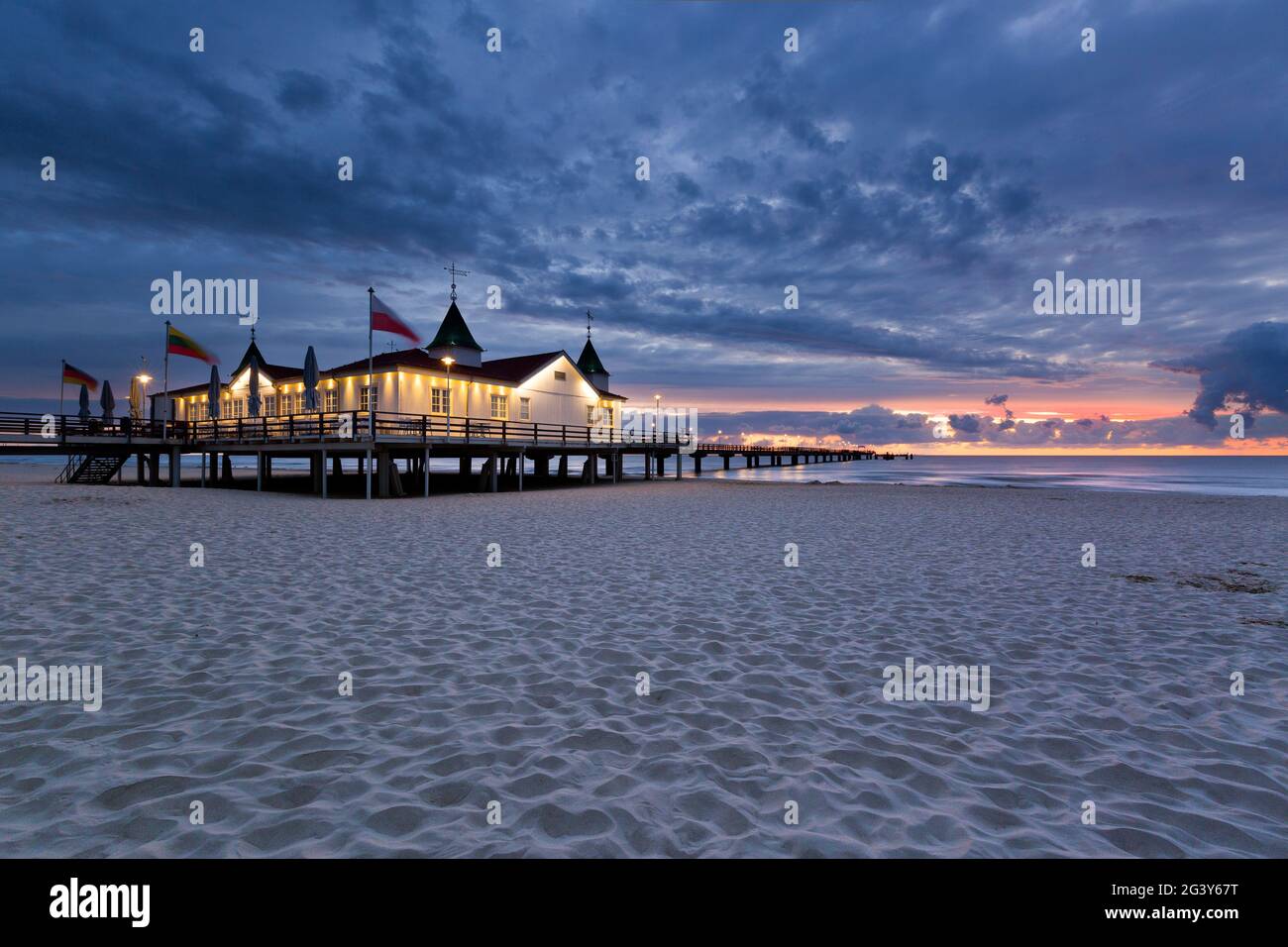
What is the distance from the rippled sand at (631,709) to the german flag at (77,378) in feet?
90.7

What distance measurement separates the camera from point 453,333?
3966 cm

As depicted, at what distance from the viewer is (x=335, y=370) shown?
35406 mm

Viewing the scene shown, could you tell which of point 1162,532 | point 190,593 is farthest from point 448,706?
point 1162,532

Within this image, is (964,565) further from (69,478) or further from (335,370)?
(69,478)

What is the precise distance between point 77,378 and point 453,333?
19.2 m

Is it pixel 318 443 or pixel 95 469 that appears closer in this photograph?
pixel 318 443

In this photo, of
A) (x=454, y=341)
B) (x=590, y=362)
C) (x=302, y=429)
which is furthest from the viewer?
(x=590, y=362)

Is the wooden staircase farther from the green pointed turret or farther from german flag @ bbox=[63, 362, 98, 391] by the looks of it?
the green pointed turret

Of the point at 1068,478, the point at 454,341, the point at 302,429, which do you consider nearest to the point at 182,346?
the point at 302,429
